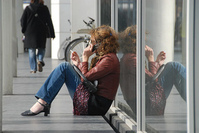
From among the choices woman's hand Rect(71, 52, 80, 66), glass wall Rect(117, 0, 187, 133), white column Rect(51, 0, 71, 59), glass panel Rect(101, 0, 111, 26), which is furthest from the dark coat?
white column Rect(51, 0, 71, 59)

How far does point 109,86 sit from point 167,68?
207 centimetres

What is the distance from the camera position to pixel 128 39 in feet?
16.0

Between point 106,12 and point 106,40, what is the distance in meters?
1.27

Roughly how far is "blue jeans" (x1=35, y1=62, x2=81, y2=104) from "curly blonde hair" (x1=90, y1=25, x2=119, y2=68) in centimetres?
36

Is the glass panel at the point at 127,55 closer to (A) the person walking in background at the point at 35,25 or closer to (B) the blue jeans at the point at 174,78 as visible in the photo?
(B) the blue jeans at the point at 174,78

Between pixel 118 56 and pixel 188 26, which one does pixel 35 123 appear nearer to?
pixel 118 56

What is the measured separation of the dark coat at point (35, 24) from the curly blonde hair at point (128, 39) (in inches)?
268

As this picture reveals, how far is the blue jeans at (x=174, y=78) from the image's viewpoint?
9.40ft

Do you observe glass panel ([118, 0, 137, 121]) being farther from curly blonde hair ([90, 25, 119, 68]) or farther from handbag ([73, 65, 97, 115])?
handbag ([73, 65, 97, 115])

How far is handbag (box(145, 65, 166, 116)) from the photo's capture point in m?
3.46

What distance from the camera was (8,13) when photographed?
823 cm

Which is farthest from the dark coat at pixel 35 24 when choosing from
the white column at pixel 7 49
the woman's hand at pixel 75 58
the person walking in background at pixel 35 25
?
the woman's hand at pixel 75 58

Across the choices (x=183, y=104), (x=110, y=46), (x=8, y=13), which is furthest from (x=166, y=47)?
(x=8, y=13)

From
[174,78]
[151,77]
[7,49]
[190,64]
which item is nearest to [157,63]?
[151,77]
